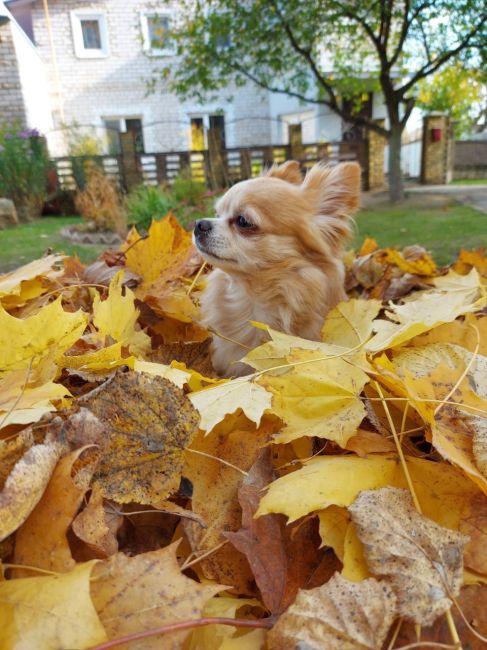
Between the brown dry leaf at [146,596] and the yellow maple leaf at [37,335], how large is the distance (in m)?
0.30

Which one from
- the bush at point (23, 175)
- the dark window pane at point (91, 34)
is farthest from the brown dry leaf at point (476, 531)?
the dark window pane at point (91, 34)

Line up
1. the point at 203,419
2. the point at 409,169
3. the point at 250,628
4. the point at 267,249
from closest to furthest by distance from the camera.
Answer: the point at 250,628, the point at 203,419, the point at 267,249, the point at 409,169

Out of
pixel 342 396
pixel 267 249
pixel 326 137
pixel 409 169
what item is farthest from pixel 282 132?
pixel 342 396

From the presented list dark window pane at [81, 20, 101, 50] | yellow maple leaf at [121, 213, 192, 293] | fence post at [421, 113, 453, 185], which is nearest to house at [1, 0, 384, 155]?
dark window pane at [81, 20, 101, 50]

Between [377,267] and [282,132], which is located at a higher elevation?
[282,132]

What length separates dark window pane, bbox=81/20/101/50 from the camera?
16703 millimetres

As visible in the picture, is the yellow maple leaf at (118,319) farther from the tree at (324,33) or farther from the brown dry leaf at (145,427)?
the tree at (324,33)

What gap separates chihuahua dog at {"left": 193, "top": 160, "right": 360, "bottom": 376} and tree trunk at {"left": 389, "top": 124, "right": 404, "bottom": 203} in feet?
30.7

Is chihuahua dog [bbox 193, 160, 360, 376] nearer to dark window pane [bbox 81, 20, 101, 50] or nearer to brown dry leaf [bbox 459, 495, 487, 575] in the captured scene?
brown dry leaf [bbox 459, 495, 487, 575]

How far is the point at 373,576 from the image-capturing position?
0.41m

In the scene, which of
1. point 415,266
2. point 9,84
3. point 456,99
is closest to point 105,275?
point 415,266

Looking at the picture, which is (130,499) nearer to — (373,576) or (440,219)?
(373,576)

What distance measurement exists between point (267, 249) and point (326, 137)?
1678 cm

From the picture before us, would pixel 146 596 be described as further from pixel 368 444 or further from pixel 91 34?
pixel 91 34
